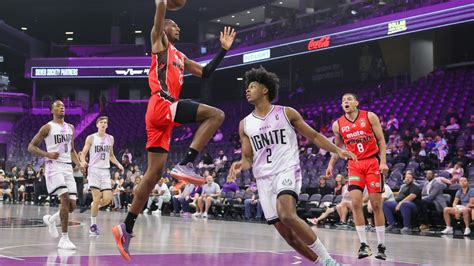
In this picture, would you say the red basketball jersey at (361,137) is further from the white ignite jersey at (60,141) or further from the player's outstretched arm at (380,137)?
the white ignite jersey at (60,141)

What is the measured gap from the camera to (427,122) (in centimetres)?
1802

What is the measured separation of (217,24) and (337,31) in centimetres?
1576

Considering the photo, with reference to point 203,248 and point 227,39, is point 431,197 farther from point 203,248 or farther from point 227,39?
point 227,39

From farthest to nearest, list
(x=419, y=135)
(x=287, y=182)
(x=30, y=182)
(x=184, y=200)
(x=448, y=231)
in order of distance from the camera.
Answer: (x=30, y=182) → (x=184, y=200) → (x=419, y=135) → (x=448, y=231) → (x=287, y=182)

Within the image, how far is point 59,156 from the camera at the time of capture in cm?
851

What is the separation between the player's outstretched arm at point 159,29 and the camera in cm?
523

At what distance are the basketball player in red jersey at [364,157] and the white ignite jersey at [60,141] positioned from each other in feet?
12.2

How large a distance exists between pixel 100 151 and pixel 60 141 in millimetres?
2199

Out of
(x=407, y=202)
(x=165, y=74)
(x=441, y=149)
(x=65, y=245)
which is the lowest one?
(x=65, y=245)

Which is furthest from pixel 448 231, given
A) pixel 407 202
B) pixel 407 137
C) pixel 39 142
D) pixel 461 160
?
pixel 39 142

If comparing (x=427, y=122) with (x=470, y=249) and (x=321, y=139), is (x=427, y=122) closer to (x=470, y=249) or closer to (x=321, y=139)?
(x=470, y=249)

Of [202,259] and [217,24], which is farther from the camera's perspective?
[217,24]

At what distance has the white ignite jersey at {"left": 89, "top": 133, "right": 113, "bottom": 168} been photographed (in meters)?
10.8

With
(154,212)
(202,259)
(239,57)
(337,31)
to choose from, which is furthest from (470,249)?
(239,57)
